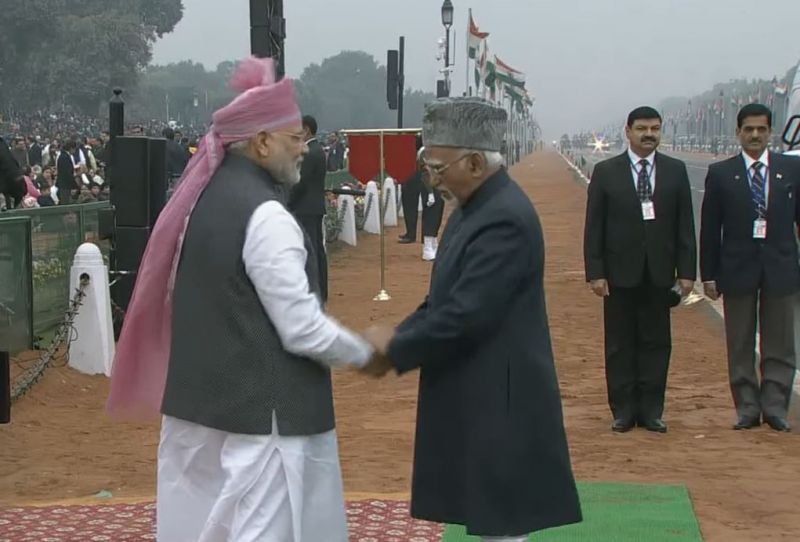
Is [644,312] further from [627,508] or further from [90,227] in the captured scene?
[90,227]

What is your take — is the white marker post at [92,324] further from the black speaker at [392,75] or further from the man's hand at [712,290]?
the black speaker at [392,75]

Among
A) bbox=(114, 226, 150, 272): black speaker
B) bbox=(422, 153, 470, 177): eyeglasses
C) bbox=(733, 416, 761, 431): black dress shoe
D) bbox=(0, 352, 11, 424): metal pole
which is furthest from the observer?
bbox=(114, 226, 150, 272): black speaker

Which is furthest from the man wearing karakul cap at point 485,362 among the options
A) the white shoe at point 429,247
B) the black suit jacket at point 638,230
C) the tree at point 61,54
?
the tree at point 61,54

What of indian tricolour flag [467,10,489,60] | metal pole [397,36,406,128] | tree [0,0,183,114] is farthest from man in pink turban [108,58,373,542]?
tree [0,0,183,114]

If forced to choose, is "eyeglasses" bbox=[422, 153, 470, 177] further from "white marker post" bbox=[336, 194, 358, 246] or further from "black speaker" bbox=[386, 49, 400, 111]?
"black speaker" bbox=[386, 49, 400, 111]

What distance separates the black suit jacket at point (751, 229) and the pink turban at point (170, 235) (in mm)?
4557

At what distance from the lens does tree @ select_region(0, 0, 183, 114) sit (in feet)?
218

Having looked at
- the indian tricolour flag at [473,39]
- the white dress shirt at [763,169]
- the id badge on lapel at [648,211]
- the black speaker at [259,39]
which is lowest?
the id badge on lapel at [648,211]

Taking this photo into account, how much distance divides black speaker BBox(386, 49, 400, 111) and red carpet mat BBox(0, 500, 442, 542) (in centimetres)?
2820

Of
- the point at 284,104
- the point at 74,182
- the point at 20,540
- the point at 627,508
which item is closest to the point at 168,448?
the point at 284,104

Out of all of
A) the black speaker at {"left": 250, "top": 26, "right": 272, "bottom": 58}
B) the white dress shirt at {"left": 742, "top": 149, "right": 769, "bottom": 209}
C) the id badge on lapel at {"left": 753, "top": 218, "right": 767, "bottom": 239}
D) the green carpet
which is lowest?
the green carpet

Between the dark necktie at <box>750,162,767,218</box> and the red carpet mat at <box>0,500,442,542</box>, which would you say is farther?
the dark necktie at <box>750,162,767,218</box>

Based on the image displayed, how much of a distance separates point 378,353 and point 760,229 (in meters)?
4.62

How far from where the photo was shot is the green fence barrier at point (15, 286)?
32.6 feet
